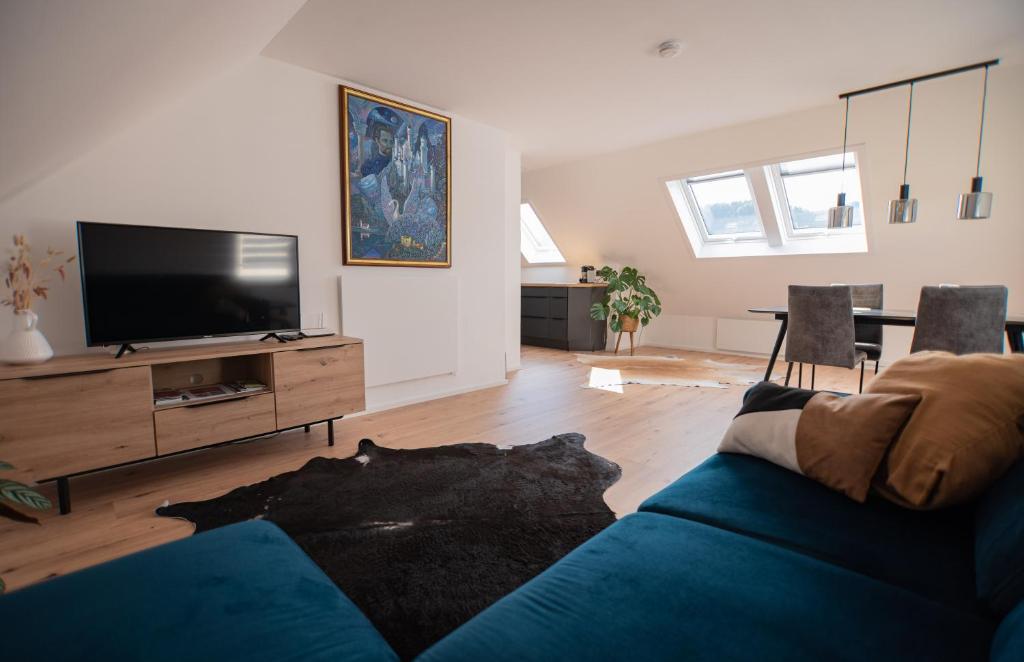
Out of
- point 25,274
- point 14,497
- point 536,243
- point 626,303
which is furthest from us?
point 536,243

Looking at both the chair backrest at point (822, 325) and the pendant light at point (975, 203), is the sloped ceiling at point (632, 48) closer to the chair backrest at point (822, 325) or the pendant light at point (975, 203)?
the pendant light at point (975, 203)

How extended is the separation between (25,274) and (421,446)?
2026 mm

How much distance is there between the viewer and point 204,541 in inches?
43.6

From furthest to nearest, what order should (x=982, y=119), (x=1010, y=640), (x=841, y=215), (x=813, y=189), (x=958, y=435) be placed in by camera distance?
1. (x=813, y=189)
2. (x=841, y=215)
3. (x=982, y=119)
4. (x=958, y=435)
5. (x=1010, y=640)

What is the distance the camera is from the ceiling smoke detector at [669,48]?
9.82ft

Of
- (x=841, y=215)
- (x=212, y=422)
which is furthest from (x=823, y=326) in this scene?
(x=212, y=422)

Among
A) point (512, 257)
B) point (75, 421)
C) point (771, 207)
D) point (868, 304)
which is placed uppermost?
point (771, 207)

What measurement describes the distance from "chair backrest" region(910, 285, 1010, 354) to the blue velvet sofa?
2537 millimetres

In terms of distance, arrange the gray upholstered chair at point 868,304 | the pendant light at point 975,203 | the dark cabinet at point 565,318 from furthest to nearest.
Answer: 1. the dark cabinet at point 565,318
2. the gray upholstered chair at point 868,304
3. the pendant light at point 975,203

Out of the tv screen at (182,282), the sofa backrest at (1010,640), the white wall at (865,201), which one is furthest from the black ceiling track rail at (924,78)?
the tv screen at (182,282)

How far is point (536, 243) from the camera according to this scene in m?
8.16

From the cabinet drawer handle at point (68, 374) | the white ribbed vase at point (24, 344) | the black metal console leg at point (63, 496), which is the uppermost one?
the white ribbed vase at point (24, 344)

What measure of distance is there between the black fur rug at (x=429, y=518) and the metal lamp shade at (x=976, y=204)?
2.94 meters

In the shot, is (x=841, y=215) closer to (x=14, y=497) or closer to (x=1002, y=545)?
(x=1002, y=545)
